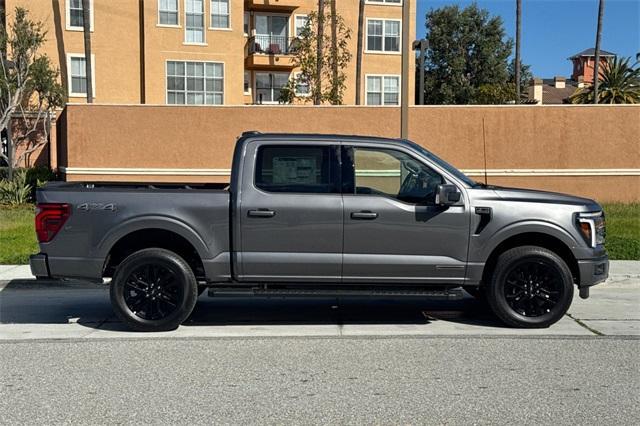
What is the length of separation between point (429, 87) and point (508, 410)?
169 ft

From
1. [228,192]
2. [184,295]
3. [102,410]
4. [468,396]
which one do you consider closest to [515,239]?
[468,396]

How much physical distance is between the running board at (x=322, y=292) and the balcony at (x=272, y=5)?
107 ft

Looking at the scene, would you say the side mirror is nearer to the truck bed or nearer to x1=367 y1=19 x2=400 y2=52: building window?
the truck bed

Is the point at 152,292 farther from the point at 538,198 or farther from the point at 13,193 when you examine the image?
the point at 13,193

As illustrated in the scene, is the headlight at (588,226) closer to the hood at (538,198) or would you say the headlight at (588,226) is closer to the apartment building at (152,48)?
the hood at (538,198)

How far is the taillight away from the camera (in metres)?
6.95

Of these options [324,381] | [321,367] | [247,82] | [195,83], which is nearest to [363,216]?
[321,367]

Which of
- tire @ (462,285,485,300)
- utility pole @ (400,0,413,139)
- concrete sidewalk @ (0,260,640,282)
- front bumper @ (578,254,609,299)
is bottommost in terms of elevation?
concrete sidewalk @ (0,260,640,282)

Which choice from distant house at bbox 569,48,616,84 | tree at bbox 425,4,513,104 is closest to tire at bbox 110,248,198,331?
tree at bbox 425,4,513,104

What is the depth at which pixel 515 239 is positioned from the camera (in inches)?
284

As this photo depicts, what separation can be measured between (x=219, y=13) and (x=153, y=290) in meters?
29.4

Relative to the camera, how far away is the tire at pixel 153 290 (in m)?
7.00

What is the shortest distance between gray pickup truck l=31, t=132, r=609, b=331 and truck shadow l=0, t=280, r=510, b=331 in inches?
27.2

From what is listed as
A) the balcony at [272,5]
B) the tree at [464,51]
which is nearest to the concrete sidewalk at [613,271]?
the balcony at [272,5]
